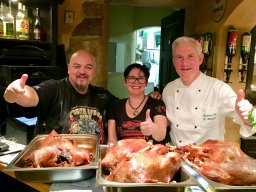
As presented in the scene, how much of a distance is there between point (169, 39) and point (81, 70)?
2658 mm

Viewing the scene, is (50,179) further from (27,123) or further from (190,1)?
(190,1)

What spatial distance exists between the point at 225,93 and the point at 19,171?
4.62 ft

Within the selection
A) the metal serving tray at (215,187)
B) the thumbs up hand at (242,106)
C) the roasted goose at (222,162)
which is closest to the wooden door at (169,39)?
the thumbs up hand at (242,106)

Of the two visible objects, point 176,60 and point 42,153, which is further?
point 176,60

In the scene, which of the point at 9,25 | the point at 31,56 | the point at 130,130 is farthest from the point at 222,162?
the point at 9,25

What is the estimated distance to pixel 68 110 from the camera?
5.89 ft

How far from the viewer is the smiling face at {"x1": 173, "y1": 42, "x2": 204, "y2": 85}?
1.82 meters

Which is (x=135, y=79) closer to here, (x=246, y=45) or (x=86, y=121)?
(x=86, y=121)

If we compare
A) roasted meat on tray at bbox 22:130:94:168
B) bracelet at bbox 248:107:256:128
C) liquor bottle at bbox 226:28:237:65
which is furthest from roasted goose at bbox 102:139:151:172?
liquor bottle at bbox 226:28:237:65

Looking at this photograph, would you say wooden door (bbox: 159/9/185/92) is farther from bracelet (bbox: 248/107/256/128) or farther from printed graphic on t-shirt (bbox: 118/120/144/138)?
bracelet (bbox: 248/107/256/128)

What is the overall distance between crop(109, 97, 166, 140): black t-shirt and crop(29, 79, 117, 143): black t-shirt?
0.11m

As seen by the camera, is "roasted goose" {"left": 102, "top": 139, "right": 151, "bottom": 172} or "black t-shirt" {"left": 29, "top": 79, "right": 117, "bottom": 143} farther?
"black t-shirt" {"left": 29, "top": 79, "right": 117, "bottom": 143}

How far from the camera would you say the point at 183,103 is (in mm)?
1911

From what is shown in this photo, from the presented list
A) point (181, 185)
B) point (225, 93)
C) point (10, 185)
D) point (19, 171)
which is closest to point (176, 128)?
point (225, 93)
